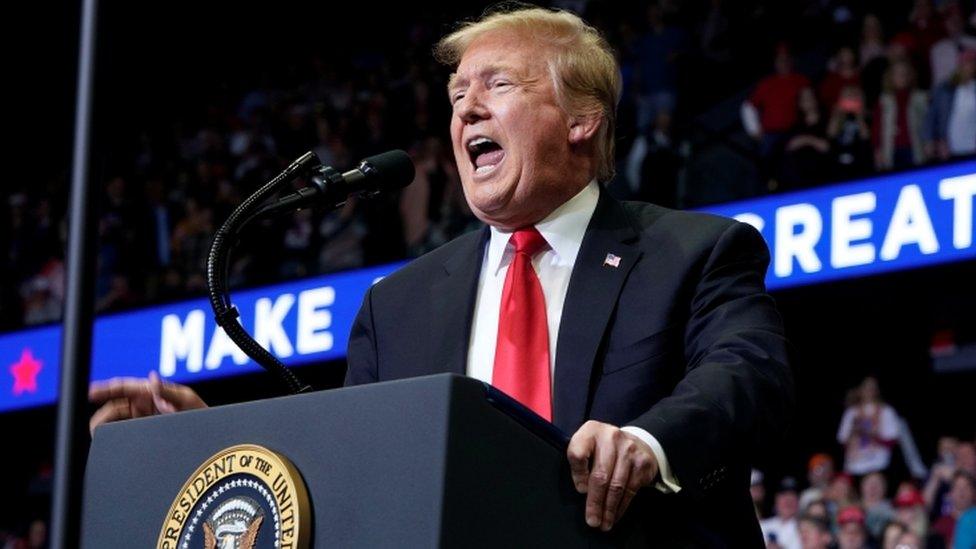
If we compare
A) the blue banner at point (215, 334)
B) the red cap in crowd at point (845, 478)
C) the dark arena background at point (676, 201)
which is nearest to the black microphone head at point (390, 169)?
the dark arena background at point (676, 201)

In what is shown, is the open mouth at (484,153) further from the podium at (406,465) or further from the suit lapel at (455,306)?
the podium at (406,465)

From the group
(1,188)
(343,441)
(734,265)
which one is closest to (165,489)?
(343,441)

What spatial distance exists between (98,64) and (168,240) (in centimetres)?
929

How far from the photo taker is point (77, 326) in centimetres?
101

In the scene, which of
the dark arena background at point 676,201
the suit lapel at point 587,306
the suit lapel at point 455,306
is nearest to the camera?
the suit lapel at point 587,306

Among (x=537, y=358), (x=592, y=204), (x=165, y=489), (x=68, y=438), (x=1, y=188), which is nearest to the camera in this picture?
(x=68, y=438)

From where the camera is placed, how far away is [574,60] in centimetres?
212

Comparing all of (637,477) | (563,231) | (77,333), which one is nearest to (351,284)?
(563,231)

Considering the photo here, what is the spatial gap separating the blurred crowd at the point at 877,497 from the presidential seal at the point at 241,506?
4839 millimetres

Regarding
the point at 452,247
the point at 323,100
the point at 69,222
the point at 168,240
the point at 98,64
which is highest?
the point at 323,100

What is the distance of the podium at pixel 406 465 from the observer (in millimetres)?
1303

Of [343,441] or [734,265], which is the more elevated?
[734,265]

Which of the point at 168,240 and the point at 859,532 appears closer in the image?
the point at 859,532

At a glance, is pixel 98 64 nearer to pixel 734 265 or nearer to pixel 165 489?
pixel 165 489
